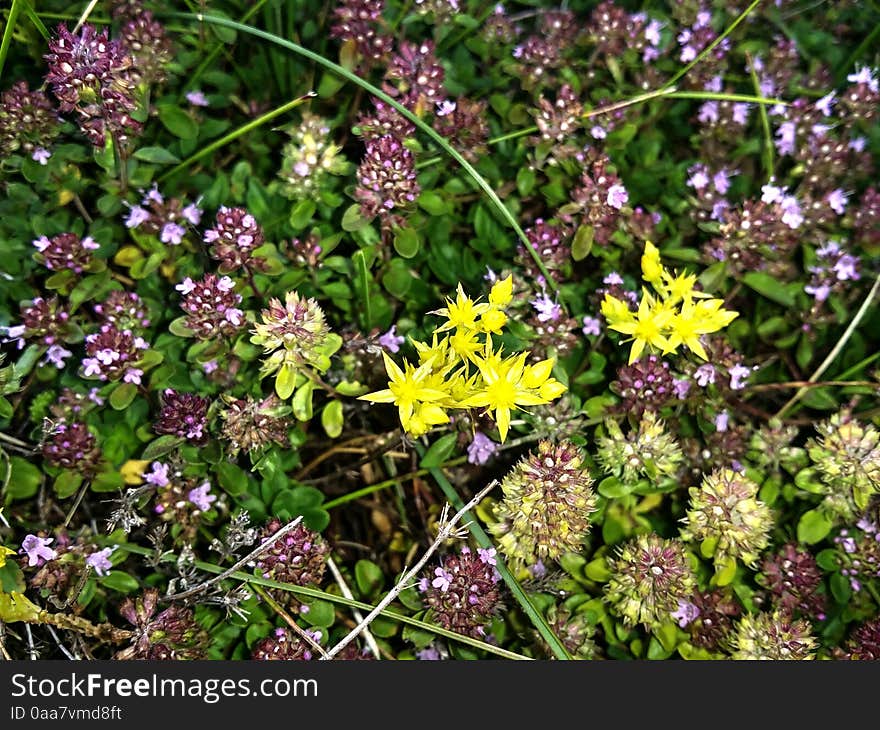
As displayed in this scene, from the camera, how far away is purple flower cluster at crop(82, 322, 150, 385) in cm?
262

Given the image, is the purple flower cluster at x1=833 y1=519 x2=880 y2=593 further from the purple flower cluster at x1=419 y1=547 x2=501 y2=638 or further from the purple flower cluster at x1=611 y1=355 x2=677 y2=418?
the purple flower cluster at x1=419 y1=547 x2=501 y2=638

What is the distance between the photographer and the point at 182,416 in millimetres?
2619

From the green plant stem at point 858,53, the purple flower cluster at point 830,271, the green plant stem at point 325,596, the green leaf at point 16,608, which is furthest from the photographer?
the green plant stem at point 858,53

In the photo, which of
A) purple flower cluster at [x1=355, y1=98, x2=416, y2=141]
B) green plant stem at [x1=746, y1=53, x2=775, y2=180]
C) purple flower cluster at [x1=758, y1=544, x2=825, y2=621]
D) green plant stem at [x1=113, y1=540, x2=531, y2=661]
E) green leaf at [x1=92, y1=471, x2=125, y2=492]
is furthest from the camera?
green plant stem at [x1=746, y1=53, x2=775, y2=180]

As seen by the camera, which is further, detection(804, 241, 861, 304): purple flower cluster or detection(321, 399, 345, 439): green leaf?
detection(804, 241, 861, 304): purple flower cluster

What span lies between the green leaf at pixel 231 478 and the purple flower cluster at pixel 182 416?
0.13m

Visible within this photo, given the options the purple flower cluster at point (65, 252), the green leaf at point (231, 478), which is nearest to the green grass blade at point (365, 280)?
the green leaf at point (231, 478)

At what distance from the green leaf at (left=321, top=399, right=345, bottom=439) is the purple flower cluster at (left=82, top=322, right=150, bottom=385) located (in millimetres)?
627

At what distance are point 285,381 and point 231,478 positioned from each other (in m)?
0.39

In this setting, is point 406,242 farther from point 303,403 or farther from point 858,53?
point 858,53

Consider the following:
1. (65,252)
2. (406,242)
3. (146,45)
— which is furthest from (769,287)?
(65,252)

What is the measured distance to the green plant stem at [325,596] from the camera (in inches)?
100

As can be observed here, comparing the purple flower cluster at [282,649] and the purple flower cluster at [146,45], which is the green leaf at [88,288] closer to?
the purple flower cluster at [146,45]

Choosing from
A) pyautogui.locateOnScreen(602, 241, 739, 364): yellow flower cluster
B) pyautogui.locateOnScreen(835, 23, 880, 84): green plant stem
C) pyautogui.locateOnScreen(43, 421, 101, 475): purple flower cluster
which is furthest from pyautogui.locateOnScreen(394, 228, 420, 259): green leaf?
pyautogui.locateOnScreen(835, 23, 880, 84): green plant stem
